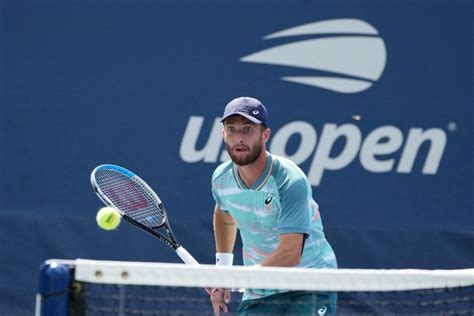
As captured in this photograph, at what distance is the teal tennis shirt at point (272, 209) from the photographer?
4.50 meters

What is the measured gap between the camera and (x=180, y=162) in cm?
700

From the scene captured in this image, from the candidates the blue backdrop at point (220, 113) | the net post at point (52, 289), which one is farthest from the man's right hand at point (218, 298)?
the blue backdrop at point (220, 113)

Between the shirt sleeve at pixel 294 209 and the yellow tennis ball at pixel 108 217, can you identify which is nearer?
the shirt sleeve at pixel 294 209

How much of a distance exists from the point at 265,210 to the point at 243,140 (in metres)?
0.32

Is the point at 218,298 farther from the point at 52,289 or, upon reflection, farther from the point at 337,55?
the point at 337,55

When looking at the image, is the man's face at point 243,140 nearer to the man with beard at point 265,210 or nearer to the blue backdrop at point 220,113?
the man with beard at point 265,210

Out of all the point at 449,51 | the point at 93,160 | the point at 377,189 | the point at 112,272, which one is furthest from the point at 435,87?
the point at 112,272

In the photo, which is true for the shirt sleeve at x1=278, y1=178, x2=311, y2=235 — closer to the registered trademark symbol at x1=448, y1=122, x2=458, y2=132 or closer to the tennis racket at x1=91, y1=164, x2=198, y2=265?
the tennis racket at x1=91, y1=164, x2=198, y2=265

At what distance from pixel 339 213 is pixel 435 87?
3.18ft

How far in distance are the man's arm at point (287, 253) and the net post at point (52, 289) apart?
125 centimetres

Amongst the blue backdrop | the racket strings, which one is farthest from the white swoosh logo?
the racket strings

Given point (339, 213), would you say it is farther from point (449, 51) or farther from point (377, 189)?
point (449, 51)

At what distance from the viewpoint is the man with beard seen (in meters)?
4.48

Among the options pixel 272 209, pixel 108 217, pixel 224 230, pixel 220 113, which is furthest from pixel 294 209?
pixel 220 113
